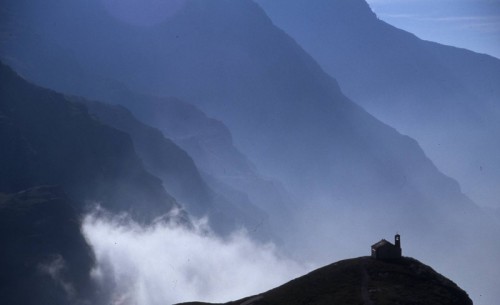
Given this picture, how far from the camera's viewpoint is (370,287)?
6425 centimetres

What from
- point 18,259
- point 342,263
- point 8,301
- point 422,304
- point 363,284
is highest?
A: point 18,259

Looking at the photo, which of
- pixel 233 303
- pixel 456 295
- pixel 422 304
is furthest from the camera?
pixel 233 303

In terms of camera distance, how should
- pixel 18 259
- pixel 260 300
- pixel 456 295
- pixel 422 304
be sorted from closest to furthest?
1. pixel 422 304
2. pixel 456 295
3. pixel 260 300
4. pixel 18 259

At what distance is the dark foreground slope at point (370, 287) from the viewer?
6188cm

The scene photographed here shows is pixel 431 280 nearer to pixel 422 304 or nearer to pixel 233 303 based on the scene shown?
pixel 422 304

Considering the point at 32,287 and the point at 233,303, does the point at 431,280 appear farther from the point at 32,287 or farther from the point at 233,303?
the point at 32,287

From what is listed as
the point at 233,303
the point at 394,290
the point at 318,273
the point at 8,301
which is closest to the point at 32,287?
the point at 8,301

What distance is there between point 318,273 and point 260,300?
31.2 feet

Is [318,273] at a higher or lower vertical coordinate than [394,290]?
higher

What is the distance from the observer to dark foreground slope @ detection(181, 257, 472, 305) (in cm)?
6188

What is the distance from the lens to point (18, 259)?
19950cm

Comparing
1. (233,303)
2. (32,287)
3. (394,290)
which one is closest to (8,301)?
(32,287)

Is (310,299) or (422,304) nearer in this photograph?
(422,304)

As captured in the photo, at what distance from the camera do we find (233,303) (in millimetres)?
80312
